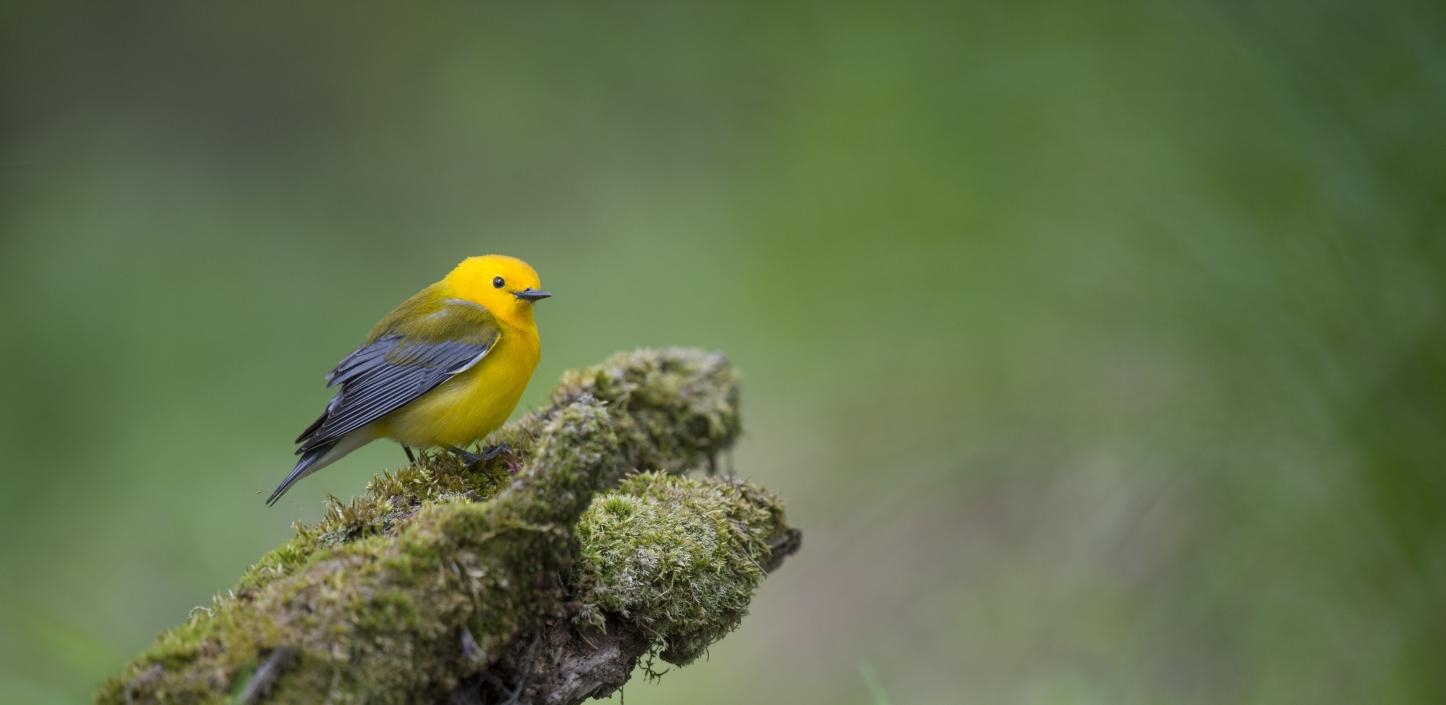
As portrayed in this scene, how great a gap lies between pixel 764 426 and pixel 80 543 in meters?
4.38

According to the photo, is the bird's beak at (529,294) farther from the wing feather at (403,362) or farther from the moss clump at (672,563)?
the moss clump at (672,563)

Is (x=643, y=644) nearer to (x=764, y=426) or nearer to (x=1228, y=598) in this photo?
(x=1228, y=598)

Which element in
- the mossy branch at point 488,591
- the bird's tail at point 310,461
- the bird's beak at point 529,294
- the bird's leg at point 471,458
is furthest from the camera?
the bird's beak at point 529,294

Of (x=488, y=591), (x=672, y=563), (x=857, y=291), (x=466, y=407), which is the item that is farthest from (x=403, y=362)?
(x=857, y=291)

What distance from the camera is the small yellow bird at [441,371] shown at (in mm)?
3576

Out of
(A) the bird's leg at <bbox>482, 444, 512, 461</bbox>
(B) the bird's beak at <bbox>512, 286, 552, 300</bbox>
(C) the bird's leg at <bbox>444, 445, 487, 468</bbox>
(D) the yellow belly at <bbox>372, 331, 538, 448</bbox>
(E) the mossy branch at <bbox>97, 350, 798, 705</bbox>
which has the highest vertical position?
(B) the bird's beak at <bbox>512, 286, 552, 300</bbox>

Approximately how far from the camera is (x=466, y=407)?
356 cm

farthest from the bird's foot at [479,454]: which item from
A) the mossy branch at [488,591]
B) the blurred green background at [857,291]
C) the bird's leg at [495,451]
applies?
the blurred green background at [857,291]

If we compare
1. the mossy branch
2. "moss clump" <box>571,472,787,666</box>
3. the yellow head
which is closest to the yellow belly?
the yellow head

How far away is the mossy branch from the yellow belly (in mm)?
337

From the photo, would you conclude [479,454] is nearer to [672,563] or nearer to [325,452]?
[325,452]

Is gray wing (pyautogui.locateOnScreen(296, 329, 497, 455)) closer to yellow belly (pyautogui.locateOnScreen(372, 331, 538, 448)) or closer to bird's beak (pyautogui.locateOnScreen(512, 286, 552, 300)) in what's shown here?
yellow belly (pyautogui.locateOnScreen(372, 331, 538, 448))

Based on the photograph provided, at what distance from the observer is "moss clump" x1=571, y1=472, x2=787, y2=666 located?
2.63 m

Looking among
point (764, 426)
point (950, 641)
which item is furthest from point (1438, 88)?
point (764, 426)
